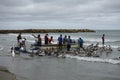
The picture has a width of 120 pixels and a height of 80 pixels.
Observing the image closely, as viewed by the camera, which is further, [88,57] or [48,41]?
[48,41]

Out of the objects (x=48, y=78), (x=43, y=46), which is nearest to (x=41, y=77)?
(x=48, y=78)

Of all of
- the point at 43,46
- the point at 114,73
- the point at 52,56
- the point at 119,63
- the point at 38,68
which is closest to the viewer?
the point at 114,73

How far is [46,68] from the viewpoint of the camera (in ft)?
53.8

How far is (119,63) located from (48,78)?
7.33 m

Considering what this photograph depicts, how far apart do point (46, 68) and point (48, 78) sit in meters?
3.19

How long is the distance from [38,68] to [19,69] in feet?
3.97

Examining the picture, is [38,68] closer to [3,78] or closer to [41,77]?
[41,77]

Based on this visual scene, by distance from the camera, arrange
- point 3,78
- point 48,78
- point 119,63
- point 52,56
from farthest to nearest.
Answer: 1. point 52,56
2. point 119,63
3. point 48,78
4. point 3,78

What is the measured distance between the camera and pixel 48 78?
1323cm

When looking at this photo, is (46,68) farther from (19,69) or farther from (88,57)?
(88,57)

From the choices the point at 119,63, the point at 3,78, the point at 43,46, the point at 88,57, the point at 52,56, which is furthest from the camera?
the point at 43,46

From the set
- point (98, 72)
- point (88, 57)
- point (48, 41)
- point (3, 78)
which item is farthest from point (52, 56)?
point (3, 78)

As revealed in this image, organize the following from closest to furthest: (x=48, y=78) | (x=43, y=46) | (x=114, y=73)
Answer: (x=48, y=78), (x=114, y=73), (x=43, y=46)

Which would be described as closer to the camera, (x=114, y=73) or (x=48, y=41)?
(x=114, y=73)
